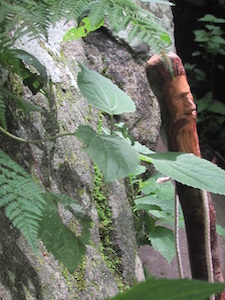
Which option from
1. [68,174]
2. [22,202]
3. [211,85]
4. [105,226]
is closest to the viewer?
[22,202]

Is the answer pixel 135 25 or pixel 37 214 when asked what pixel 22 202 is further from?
pixel 135 25

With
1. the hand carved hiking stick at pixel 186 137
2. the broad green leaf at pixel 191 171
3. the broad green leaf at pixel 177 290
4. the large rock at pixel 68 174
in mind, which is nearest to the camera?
the broad green leaf at pixel 177 290

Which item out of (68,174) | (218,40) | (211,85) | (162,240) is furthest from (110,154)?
(211,85)

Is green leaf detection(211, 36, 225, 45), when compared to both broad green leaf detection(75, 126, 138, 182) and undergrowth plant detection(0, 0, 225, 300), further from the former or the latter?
broad green leaf detection(75, 126, 138, 182)

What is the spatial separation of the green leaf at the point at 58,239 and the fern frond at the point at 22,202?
97 mm

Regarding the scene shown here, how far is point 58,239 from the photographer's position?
82cm

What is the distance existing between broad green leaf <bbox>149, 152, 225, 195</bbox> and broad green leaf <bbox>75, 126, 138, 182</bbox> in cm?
18

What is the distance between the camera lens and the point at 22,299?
2.84ft

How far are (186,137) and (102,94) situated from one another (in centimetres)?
35

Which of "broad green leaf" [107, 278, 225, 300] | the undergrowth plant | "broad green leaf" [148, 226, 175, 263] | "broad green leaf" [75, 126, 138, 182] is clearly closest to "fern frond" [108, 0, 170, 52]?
the undergrowth plant

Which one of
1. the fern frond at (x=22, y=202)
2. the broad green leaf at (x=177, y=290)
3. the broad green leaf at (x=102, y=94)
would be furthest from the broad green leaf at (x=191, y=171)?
the broad green leaf at (x=177, y=290)

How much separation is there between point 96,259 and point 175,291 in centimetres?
100

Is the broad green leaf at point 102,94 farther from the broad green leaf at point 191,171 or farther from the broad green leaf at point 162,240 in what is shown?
the broad green leaf at point 162,240

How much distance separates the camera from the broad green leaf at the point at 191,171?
1.08 meters
